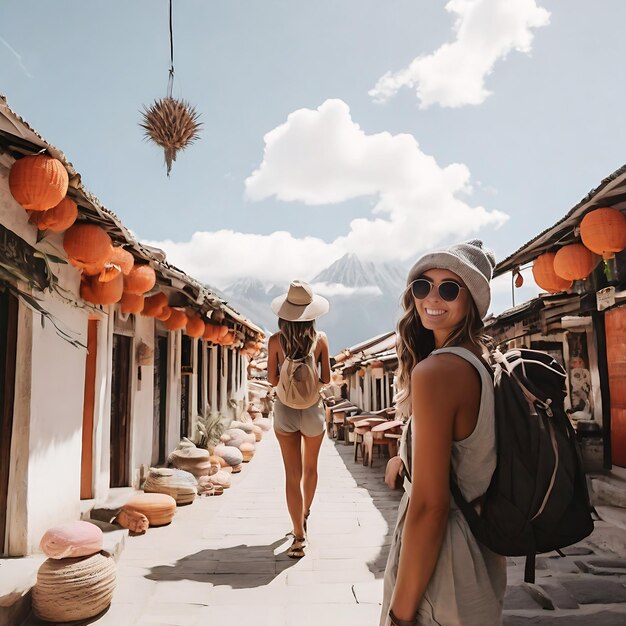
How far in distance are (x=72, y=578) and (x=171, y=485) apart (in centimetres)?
310

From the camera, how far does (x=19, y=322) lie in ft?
13.5

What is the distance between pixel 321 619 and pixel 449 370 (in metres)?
2.51

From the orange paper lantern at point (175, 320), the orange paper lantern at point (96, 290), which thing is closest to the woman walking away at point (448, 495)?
the orange paper lantern at point (96, 290)

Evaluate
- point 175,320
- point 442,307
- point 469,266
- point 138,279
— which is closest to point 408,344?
point 442,307

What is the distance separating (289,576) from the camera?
3.81 m

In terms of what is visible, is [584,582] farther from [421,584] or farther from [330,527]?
[421,584]

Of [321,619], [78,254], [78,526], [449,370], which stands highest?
[78,254]

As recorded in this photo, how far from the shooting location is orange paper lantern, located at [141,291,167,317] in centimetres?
719

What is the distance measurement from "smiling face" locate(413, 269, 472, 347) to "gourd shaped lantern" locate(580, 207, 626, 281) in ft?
10.4

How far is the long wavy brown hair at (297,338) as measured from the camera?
4.16m

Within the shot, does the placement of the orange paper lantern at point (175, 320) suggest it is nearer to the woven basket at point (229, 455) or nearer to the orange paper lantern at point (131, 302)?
the orange paper lantern at point (131, 302)

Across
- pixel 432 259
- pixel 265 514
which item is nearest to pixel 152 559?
pixel 265 514

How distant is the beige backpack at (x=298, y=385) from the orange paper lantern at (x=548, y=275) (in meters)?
2.70

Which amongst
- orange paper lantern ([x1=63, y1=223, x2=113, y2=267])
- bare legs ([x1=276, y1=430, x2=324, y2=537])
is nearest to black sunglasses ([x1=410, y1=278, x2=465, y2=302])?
bare legs ([x1=276, y1=430, x2=324, y2=537])
